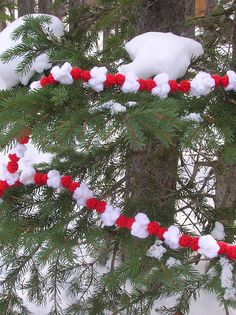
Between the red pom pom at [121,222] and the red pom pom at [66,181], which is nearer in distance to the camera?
the red pom pom at [121,222]

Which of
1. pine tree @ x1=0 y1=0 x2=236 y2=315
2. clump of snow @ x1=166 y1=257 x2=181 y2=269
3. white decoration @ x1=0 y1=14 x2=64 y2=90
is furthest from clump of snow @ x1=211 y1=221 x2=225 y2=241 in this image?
white decoration @ x1=0 y1=14 x2=64 y2=90

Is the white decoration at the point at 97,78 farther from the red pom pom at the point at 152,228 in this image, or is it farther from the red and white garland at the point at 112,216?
the red pom pom at the point at 152,228

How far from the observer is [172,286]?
1.34 metres

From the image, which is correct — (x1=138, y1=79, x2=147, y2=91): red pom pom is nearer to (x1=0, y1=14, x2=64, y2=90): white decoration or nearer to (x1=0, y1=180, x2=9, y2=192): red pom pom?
(x1=0, y1=14, x2=64, y2=90): white decoration

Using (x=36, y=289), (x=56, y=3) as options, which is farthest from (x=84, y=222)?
(x=56, y=3)

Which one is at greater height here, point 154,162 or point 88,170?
point 154,162

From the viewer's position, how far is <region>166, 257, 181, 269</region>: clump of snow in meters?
1.41

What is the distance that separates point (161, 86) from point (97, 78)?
24 centimetres

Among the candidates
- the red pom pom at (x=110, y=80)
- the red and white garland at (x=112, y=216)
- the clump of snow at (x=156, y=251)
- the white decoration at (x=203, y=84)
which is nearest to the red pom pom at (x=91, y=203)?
the red and white garland at (x=112, y=216)

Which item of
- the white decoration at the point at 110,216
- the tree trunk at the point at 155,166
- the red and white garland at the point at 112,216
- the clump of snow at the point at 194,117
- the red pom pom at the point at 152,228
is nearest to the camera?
the clump of snow at the point at 194,117

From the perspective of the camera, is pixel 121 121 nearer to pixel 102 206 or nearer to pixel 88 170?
pixel 102 206

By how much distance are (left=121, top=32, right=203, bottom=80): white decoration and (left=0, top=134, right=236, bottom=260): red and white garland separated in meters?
0.54

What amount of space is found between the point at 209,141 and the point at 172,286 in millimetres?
533

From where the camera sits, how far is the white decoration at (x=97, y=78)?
1372 mm
